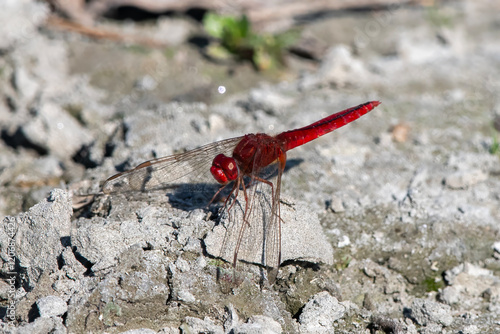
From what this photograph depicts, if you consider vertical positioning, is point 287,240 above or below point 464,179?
A: above

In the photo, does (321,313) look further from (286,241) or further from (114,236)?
(114,236)

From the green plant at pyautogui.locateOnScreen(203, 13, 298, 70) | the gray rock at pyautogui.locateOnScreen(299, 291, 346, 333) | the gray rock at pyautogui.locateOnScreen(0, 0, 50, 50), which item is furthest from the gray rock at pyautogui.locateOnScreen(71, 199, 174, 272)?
the gray rock at pyautogui.locateOnScreen(0, 0, 50, 50)

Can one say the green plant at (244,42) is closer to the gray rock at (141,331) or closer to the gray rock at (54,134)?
the gray rock at (54,134)

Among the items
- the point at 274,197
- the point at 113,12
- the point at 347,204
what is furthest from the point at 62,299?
the point at 113,12

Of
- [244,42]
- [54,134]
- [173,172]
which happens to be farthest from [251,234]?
A: [244,42]

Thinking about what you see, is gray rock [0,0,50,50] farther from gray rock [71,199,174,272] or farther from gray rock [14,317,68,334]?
gray rock [14,317,68,334]

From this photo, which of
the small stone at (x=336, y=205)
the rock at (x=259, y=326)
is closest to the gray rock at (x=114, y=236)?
the rock at (x=259, y=326)

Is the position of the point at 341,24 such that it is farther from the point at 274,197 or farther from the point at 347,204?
the point at 274,197
